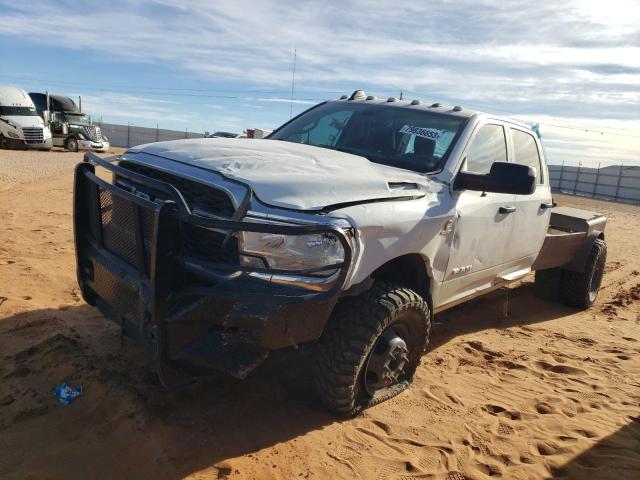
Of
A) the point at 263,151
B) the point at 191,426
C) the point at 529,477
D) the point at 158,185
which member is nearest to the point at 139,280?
the point at 158,185

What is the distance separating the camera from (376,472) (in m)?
3.02

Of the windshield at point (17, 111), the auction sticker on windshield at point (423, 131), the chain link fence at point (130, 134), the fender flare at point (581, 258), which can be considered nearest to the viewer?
the auction sticker on windshield at point (423, 131)

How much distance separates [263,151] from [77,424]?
2.00 meters

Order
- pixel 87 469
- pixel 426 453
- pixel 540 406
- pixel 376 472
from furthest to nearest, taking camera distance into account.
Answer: pixel 540 406, pixel 426 453, pixel 376 472, pixel 87 469

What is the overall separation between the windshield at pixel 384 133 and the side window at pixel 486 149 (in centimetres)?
21

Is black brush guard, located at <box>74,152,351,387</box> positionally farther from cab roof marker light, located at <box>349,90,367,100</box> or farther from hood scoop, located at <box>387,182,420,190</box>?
cab roof marker light, located at <box>349,90,367,100</box>

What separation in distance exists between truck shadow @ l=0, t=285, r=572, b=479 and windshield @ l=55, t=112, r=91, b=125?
2644 centimetres

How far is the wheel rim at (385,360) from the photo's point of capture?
135 inches

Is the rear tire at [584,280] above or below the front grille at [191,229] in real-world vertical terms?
below

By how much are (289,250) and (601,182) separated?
1501 inches

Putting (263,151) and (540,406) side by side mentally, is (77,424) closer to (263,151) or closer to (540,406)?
(263,151)

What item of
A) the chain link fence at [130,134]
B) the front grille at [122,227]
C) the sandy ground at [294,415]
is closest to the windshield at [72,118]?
the chain link fence at [130,134]

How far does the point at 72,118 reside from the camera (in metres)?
28.2

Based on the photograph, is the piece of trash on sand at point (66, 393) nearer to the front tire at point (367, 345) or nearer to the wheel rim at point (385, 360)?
the front tire at point (367, 345)
